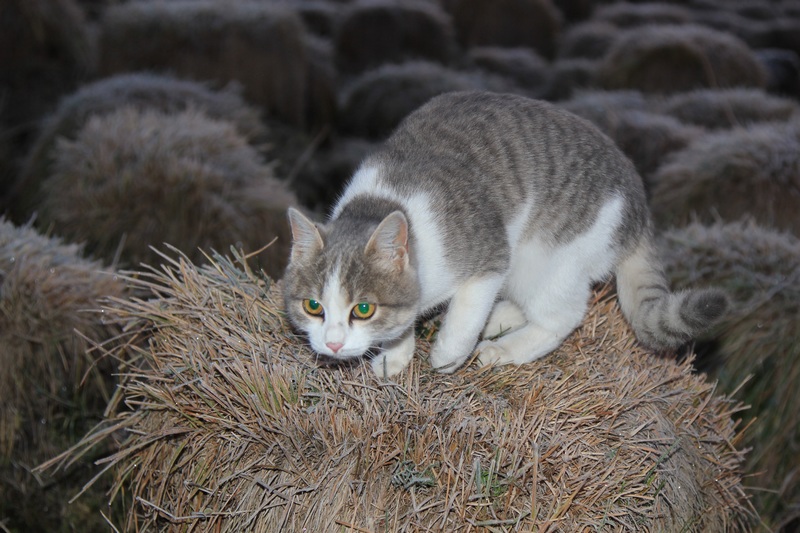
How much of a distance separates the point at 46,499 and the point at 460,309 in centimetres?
154

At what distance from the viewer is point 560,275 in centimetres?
205

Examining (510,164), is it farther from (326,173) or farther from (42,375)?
(326,173)

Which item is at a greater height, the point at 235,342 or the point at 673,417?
the point at 235,342

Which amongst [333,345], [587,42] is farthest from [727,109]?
Result: [333,345]

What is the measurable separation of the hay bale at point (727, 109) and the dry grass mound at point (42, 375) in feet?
13.9

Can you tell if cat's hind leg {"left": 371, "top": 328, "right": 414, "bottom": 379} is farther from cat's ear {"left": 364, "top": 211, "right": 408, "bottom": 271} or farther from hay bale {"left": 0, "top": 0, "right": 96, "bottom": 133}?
hay bale {"left": 0, "top": 0, "right": 96, "bottom": 133}

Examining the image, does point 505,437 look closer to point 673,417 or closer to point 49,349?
point 673,417

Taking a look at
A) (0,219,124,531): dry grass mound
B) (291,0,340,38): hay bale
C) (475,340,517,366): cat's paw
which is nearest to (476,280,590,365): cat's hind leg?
(475,340,517,366): cat's paw

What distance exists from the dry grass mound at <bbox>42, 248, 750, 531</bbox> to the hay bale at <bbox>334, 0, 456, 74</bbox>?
5.71m

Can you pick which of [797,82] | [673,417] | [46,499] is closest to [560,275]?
[673,417]

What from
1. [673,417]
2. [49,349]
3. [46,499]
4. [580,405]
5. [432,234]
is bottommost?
[46,499]

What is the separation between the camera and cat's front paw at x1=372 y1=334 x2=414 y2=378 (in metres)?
1.89

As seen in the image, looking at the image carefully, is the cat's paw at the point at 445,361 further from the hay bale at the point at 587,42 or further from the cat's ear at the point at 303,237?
the hay bale at the point at 587,42

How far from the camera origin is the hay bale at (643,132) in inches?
176
